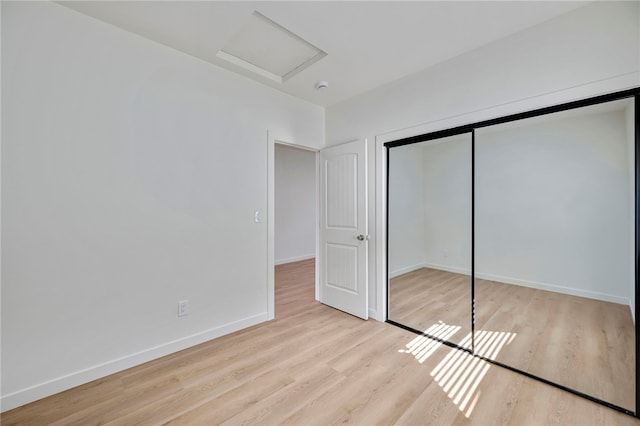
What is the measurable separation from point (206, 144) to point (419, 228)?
9.67 feet

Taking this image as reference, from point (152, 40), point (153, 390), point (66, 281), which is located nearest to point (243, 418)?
point (153, 390)

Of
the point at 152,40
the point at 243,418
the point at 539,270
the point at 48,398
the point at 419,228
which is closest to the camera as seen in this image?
the point at 243,418

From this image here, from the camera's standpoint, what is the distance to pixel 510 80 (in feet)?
6.59

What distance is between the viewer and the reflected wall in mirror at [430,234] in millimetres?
3014

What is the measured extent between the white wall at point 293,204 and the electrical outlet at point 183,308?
3.68 m

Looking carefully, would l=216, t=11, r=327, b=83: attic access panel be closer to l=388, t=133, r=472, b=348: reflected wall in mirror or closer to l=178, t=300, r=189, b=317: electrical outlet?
l=388, t=133, r=472, b=348: reflected wall in mirror

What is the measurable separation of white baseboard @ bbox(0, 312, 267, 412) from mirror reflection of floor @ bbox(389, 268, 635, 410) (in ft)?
6.27

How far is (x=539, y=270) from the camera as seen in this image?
3422mm

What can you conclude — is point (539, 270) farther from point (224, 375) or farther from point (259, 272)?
point (224, 375)

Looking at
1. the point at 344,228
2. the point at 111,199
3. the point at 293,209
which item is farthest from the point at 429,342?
the point at 293,209

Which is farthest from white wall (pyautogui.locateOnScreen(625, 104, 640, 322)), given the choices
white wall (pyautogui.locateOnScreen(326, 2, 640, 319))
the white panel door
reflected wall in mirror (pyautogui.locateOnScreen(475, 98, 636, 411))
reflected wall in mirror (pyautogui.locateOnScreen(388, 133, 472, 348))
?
the white panel door

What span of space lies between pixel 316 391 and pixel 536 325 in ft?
7.86

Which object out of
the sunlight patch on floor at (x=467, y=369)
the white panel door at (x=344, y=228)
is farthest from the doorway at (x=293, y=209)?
the sunlight patch on floor at (x=467, y=369)

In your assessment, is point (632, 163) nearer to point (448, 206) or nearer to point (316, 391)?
point (448, 206)
